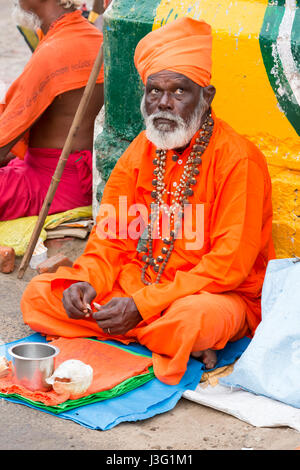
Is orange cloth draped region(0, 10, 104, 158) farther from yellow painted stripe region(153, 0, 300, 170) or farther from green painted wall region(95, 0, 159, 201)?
yellow painted stripe region(153, 0, 300, 170)

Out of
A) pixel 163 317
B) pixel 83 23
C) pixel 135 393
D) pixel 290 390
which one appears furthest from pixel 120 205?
pixel 83 23

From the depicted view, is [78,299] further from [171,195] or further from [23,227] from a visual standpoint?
[23,227]

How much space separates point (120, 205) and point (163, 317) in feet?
2.72

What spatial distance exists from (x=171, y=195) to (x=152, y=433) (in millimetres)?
1375

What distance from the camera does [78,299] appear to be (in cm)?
420

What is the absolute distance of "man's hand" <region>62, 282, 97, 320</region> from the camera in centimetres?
418

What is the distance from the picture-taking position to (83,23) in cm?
596

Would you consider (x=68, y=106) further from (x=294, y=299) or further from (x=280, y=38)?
(x=294, y=299)

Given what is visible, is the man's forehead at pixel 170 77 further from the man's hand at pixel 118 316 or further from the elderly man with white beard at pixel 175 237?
the man's hand at pixel 118 316

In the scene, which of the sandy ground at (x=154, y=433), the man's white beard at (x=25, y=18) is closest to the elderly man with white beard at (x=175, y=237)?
the sandy ground at (x=154, y=433)

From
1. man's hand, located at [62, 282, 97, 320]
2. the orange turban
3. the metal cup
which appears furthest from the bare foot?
the orange turban

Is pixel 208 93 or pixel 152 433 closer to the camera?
pixel 152 433

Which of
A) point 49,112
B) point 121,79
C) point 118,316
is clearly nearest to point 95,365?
point 118,316

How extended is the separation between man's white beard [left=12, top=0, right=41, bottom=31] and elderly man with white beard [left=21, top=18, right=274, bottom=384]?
197 cm
